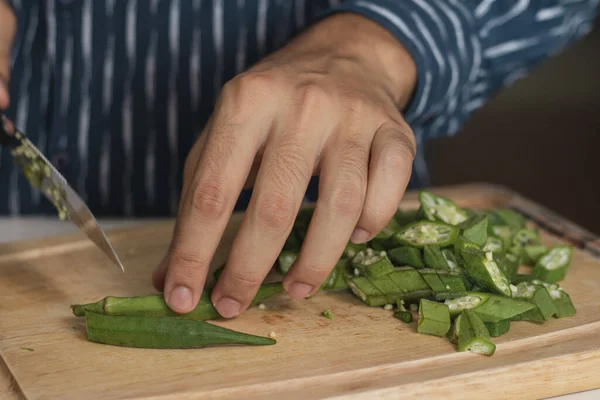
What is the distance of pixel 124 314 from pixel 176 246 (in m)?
0.24

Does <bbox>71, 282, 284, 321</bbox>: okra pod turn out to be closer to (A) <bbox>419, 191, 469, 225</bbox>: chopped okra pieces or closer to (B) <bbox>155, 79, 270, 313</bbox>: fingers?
(B) <bbox>155, 79, 270, 313</bbox>: fingers

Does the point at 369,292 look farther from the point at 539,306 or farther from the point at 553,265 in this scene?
the point at 553,265

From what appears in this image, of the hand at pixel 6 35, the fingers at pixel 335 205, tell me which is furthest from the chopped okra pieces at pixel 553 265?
Result: the hand at pixel 6 35

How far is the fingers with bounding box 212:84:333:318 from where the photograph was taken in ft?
5.56

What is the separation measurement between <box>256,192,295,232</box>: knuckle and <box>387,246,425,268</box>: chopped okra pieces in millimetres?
451

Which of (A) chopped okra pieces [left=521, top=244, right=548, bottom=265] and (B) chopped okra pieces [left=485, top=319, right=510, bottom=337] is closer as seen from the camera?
(B) chopped okra pieces [left=485, top=319, right=510, bottom=337]

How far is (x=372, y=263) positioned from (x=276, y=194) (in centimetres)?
43

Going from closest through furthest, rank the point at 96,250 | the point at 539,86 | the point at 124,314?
1. the point at 124,314
2. the point at 96,250
3. the point at 539,86

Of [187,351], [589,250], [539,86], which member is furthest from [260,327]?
[539,86]

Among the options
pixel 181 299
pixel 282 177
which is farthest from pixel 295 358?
pixel 282 177

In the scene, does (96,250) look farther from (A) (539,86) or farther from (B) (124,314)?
(A) (539,86)

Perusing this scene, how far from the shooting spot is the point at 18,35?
8.88ft

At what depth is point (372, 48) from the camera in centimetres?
212

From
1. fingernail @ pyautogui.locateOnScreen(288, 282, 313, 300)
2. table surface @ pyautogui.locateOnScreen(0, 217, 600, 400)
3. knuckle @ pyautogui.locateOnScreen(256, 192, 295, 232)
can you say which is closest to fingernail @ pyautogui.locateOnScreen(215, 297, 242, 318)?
fingernail @ pyautogui.locateOnScreen(288, 282, 313, 300)
